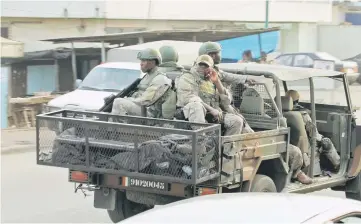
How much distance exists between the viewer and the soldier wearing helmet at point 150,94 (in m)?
7.55

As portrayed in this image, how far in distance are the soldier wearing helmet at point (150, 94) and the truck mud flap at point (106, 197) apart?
2.94 feet

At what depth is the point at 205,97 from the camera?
7.38 metres

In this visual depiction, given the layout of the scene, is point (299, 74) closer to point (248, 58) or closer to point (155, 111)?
point (155, 111)

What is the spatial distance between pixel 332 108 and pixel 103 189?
351cm

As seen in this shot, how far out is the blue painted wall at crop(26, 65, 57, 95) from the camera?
68.3 ft

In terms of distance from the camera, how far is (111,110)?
8094 mm

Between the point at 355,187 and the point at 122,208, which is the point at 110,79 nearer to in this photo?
the point at 355,187

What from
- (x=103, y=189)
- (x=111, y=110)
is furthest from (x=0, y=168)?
(x=103, y=189)

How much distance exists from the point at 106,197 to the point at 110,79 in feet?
27.1

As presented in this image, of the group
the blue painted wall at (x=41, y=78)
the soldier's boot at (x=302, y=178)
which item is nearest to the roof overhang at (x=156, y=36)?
the blue painted wall at (x=41, y=78)

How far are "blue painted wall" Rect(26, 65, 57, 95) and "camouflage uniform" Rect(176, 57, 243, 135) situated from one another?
44.1 feet

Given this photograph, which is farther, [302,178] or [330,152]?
[330,152]

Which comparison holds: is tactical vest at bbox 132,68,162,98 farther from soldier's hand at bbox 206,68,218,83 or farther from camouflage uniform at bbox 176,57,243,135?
soldier's hand at bbox 206,68,218,83

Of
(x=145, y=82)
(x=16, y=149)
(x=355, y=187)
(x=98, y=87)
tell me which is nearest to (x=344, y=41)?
(x=98, y=87)
